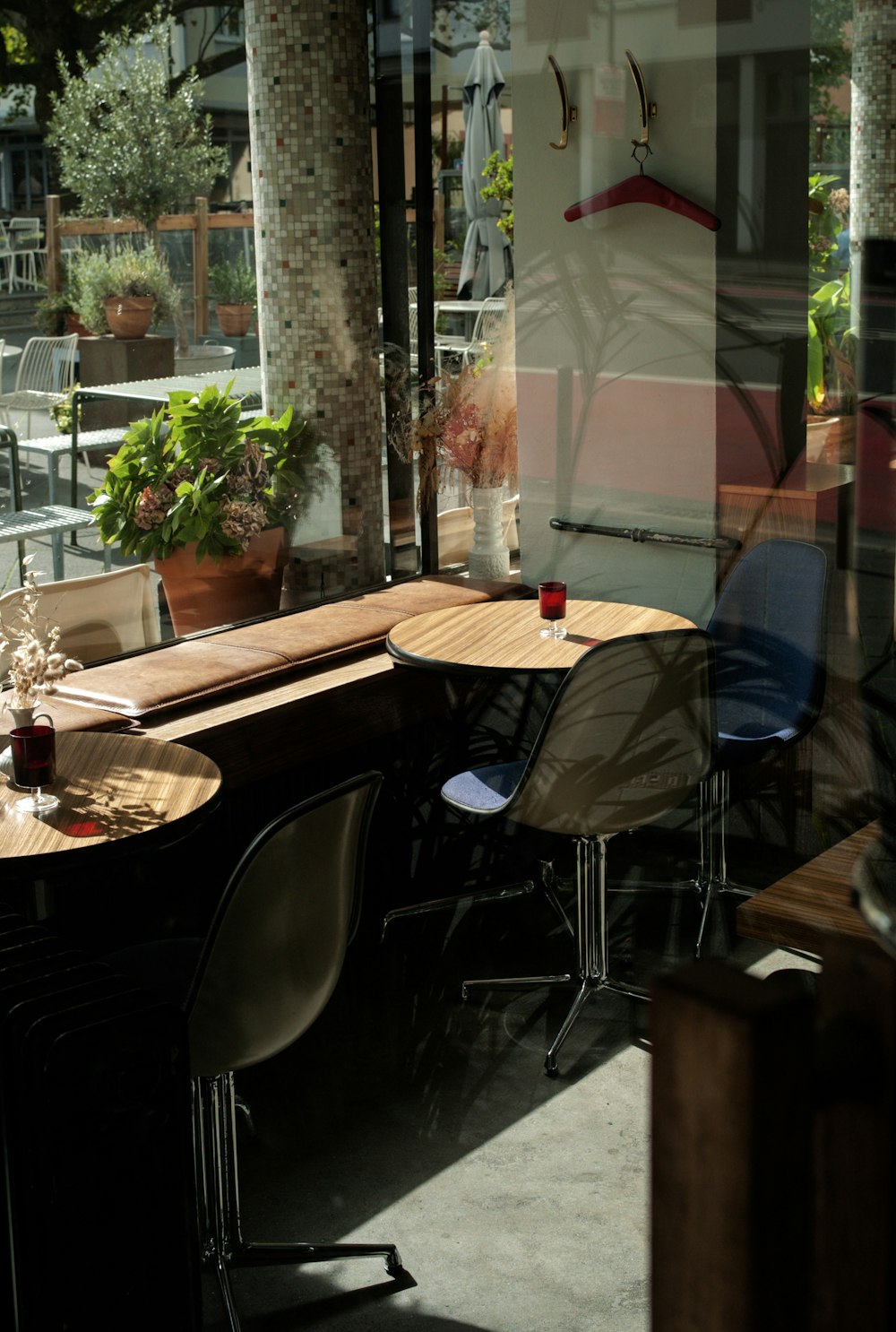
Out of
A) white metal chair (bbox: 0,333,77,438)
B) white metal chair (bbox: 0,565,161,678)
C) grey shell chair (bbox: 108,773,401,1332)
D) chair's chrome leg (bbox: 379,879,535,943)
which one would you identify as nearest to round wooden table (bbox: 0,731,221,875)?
grey shell chair (bbox: 108,773,401,1332)

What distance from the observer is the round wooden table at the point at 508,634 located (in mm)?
3629

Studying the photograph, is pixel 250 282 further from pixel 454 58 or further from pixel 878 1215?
pixel 878 1215

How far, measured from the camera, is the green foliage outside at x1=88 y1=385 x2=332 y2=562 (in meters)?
4.12

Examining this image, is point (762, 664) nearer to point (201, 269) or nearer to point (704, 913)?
point (704, 913)

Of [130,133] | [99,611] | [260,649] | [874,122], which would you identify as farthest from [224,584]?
[874,122]

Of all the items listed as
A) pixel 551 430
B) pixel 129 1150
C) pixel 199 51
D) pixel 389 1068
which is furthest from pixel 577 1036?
pixel 199 51

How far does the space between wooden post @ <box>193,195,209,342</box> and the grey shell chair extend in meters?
2.06

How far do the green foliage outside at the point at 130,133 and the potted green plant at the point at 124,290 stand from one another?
10 centimetres

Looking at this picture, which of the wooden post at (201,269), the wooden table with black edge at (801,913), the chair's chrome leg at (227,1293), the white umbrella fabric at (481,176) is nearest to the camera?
the wooden table with black edge at (801,913)

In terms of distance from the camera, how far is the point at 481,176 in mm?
4594

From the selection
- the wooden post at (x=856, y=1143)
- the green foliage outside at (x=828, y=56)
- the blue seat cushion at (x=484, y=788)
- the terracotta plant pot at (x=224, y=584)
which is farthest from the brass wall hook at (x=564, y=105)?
the wooden post at (x=856, y=1143)

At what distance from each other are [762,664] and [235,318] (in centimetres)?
186

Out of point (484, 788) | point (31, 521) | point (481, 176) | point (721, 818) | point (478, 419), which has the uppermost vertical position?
point (481, 176)

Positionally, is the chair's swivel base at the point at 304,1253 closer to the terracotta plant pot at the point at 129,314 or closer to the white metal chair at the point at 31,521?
the white metal chair at the point at 31,521
